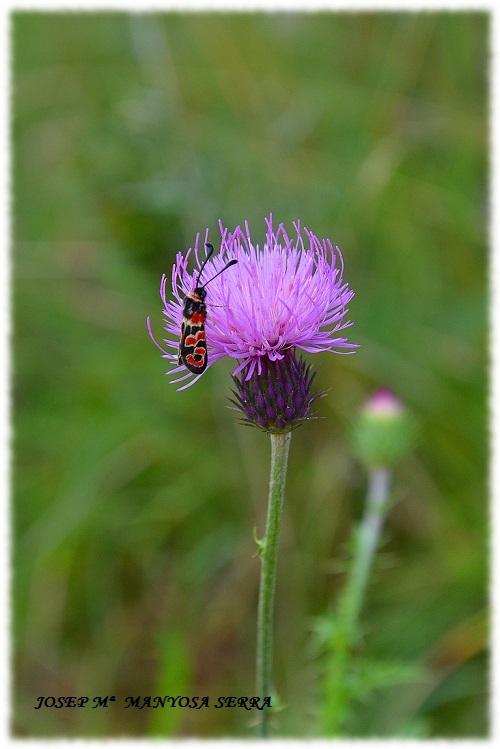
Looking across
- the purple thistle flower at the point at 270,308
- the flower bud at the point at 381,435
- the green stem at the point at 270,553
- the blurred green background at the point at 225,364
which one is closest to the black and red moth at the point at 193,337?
the purple thistle flower at the point at 270,308

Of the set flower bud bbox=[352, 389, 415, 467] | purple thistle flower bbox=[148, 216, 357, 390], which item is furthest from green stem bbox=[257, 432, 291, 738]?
flower bud bbox=[352, 389, 415, 467]

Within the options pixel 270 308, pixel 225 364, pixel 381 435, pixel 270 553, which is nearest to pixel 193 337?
pixel 270 308

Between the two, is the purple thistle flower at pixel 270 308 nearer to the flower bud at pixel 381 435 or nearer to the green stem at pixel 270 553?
the green stem at pixel 270 553

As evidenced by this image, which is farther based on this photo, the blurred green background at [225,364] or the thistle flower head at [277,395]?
the blurred green background at [225,364]

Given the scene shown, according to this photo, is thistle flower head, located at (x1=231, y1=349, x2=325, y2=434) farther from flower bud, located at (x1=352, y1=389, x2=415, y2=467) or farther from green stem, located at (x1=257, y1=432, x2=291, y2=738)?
flower bud, located at (x1=352, y1=389, x2=415, y2=467)

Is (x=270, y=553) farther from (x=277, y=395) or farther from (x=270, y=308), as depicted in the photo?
(x=270, y=308)

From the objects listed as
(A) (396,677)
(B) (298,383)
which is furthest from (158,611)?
(B) (298,383)
